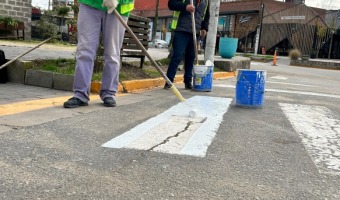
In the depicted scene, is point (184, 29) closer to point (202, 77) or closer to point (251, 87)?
point (202, 77)

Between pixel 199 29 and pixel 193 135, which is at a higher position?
pixel 199 29

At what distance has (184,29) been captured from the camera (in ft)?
19.6

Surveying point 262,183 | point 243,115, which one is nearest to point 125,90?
point 243,115

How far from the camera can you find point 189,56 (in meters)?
6.38

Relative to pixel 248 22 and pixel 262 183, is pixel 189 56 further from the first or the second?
pixel 248 22

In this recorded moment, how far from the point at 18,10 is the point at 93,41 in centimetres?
1279

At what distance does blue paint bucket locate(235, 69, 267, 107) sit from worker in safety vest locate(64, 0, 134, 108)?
64.7 inches

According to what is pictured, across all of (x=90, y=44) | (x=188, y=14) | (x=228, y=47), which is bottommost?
(x=90, y=44)

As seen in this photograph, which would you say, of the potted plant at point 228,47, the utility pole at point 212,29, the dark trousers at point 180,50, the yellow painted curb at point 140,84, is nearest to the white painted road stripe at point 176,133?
the yellow painted curb at point 140,84

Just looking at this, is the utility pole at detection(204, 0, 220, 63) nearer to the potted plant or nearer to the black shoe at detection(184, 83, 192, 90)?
the black shoe at detection(184, 83, 192, 90)

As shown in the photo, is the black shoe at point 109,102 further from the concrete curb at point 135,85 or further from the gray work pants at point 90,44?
the concrete curb at point 135,85

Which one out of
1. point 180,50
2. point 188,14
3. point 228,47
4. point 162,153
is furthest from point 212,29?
point 162,153

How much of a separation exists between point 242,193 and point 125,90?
149 inches

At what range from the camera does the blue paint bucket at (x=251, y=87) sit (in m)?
4.71
